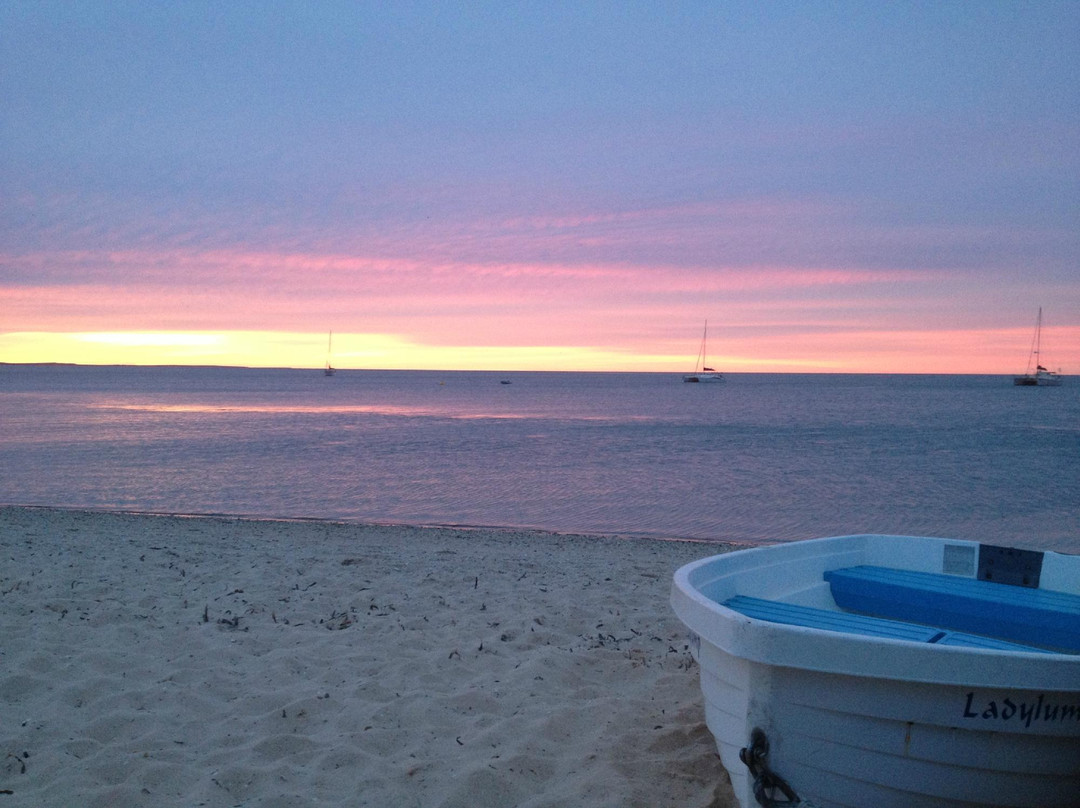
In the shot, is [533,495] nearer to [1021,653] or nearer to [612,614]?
[612,614]

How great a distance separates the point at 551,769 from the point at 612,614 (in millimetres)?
2793

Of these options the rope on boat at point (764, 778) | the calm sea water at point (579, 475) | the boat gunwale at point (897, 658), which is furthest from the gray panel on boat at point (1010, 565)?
the calm sea water at point (579, 475)

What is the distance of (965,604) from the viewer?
4.55 metres

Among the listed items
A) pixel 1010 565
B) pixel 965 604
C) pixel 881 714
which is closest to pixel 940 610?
pixel 965 604

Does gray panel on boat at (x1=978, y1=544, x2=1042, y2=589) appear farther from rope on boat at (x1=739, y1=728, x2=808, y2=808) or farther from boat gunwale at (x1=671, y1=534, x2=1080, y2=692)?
rope on boat at (x1=739, y1=728, x2=808, y2=808)

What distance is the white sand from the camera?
153 inches

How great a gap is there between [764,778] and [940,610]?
204 centimetres

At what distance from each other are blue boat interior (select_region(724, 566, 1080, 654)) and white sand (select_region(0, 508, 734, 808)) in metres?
1.03

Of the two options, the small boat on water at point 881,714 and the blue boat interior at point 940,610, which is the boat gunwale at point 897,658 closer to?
the small boat on water at point 881,714

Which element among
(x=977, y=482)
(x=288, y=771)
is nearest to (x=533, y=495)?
(x=977, y=482)

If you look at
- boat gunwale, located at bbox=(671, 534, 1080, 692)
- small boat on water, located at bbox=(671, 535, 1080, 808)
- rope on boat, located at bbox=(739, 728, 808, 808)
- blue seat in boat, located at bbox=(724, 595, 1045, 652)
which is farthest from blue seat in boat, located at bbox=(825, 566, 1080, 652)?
rope on boat, located at bbox=(739, 728, 808, 808)

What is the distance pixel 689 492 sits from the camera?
18.4 m

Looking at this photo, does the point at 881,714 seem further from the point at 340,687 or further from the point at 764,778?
the point at 340,687

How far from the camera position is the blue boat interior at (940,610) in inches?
142
